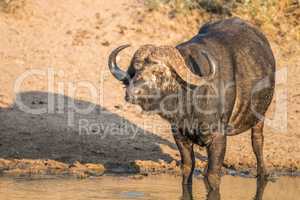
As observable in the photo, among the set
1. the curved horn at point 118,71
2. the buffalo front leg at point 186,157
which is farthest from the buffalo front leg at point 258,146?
the curved horn at point 118,71

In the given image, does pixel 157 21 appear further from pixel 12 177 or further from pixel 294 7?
pixel 12 177

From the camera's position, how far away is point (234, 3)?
617 inches

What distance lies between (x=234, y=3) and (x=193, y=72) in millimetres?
7192

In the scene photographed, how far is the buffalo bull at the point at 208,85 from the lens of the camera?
8.46m

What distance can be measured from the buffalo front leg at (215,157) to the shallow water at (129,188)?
9.8 inches

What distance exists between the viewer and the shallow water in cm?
920

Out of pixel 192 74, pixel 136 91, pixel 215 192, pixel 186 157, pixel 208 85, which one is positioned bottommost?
pixel 215 192

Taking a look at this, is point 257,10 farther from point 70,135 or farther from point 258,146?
point 70,135

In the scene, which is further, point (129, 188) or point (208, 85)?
point (129, 188)

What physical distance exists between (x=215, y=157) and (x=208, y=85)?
934mm

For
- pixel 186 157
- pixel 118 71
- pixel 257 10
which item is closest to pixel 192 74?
pixel 118 71

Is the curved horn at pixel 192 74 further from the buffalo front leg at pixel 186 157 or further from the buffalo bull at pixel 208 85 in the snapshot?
the buffalo front leg at pixel 186 157

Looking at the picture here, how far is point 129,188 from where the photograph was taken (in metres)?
9.74

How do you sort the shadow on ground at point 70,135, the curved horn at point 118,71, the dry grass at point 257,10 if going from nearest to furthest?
the curved horn at point 118,71 → the shadow on ground at point 70,135 → the dry grass at point 257,10
